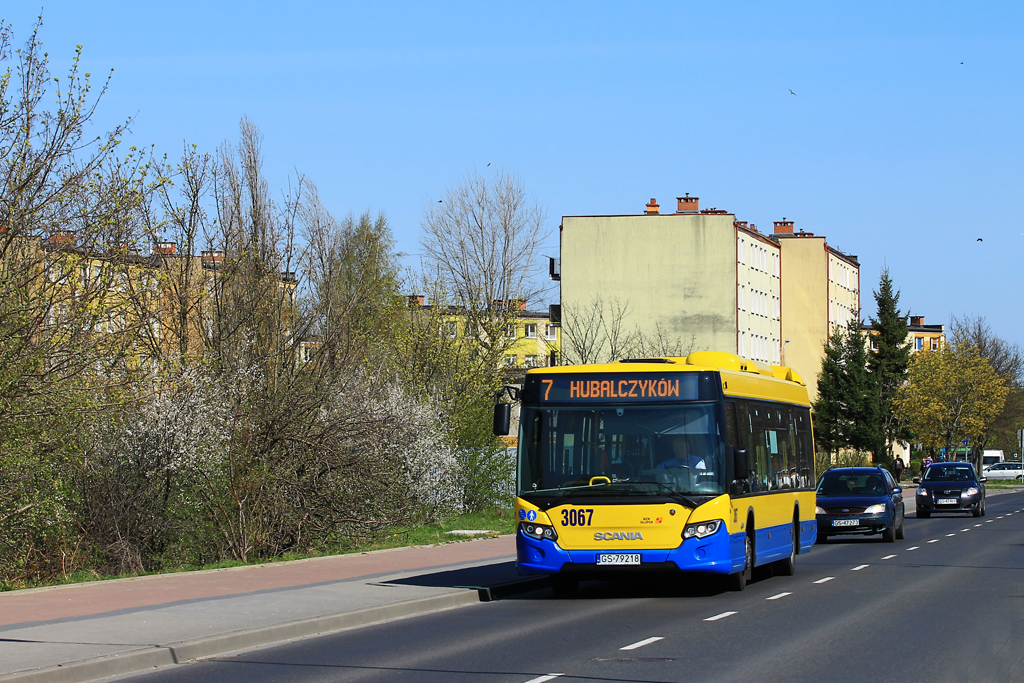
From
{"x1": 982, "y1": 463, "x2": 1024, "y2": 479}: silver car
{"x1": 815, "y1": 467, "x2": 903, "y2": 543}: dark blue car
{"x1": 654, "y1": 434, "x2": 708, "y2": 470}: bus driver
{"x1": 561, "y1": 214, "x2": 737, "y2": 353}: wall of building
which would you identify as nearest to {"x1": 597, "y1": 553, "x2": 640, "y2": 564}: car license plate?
{"x1": 654, "y1": 434, "x2": 708, "y2": 470}: bus driver

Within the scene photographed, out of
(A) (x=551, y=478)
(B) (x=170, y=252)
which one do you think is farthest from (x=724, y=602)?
(B) (x=170, y=252)

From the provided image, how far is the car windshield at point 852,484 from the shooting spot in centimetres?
2931

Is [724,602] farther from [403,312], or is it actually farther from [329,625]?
[403,312]

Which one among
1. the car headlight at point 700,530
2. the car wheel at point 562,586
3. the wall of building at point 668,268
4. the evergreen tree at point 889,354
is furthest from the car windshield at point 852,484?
the evergreen tree at point 889,354

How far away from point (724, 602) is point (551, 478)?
2492 mm

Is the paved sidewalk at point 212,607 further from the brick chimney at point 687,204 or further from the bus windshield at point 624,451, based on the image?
the brick chimney at point 687,204

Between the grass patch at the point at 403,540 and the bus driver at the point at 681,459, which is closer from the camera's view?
the bus driver at the point at 681,459

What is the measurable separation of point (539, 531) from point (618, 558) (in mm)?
995

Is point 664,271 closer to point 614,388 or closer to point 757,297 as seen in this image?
point 757,297

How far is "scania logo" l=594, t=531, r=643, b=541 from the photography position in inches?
602

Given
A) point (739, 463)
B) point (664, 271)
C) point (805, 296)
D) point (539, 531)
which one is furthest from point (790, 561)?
point (805, 296)

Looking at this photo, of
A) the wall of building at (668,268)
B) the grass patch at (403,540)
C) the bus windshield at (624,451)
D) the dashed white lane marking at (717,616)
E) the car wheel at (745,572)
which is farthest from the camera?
the wall of building at (668,268)

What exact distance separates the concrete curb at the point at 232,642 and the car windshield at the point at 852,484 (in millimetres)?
14927

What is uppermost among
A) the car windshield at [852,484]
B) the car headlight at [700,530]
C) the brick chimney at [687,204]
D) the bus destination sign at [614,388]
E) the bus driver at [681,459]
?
the brick chimney at [687,204]
